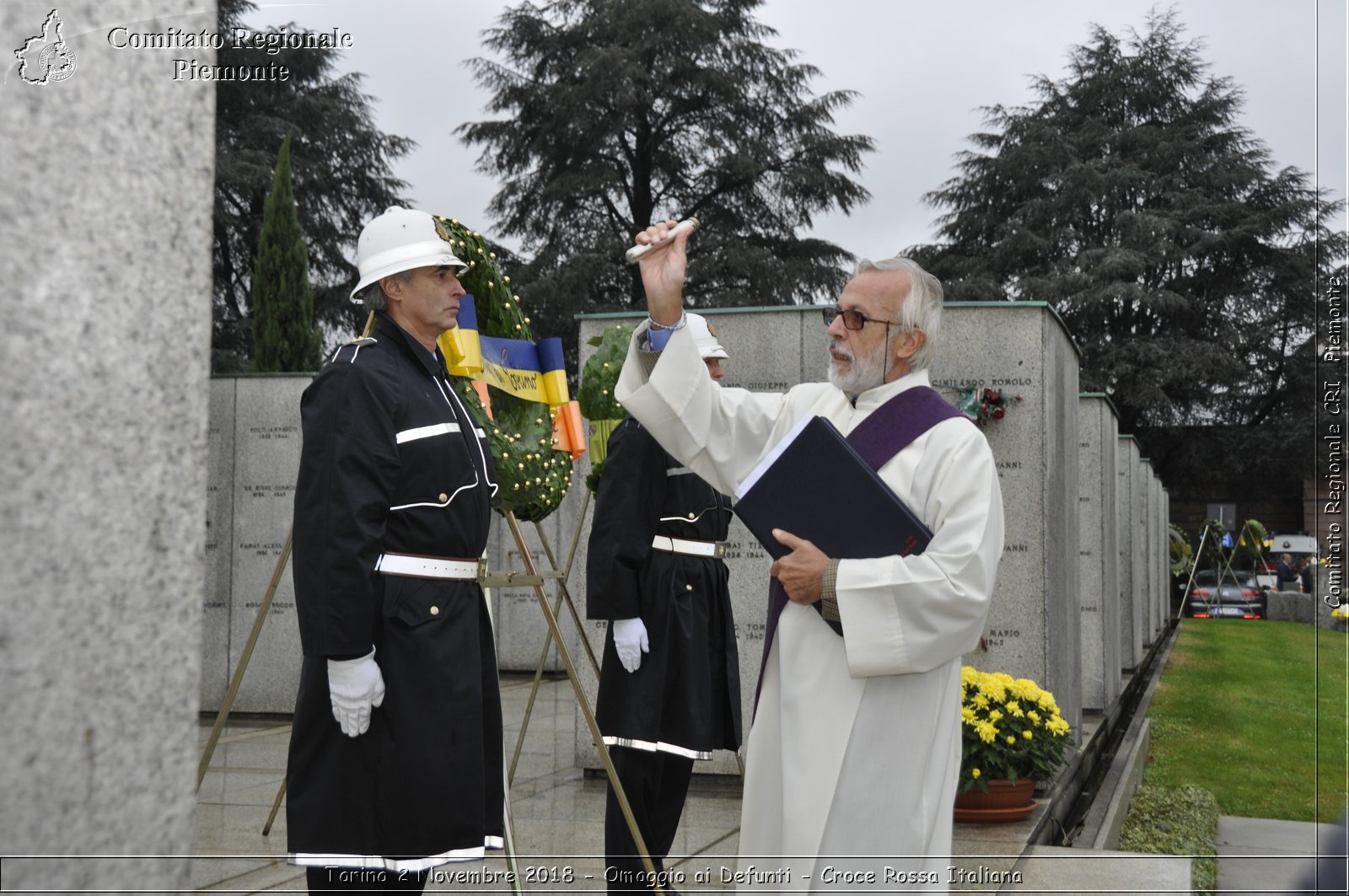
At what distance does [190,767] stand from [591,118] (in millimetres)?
25662

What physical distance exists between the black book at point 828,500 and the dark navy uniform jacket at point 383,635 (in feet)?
2.89

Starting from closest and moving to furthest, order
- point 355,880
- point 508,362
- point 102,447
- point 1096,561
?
point 102,447 → point 355,880 → point 508,362 → point 1096,561

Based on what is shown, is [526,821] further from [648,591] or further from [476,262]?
[476,262]

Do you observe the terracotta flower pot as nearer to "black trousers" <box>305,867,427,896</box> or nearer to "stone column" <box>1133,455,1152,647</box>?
"black trousers" <box>305,867,427,896</box>

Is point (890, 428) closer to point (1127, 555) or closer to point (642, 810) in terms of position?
point (642, 810)

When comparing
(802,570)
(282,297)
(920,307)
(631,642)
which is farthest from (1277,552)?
(802,570)

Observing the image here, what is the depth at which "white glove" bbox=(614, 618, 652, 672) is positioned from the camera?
16.4 ft

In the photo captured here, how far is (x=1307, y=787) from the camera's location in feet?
32.8

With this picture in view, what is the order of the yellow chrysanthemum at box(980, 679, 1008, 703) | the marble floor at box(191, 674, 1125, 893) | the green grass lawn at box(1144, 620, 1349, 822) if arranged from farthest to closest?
the yellow chrysanthemum at box(980, 679, 1008, 703), the marble floor at box(191, 674, 1125, 893), the green grass lawn at box(1144, 620, 1349, 822)

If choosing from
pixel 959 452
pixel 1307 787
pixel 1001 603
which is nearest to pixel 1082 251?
pixel 1307 787

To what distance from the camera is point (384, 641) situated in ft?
11.3

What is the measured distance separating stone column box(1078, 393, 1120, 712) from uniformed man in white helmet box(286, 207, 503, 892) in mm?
8717

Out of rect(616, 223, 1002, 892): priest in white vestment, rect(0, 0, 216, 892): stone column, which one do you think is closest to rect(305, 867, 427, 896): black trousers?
rect(616, 223, 1002, 892): priest in white vestment

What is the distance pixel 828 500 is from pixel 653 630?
2039 mm
